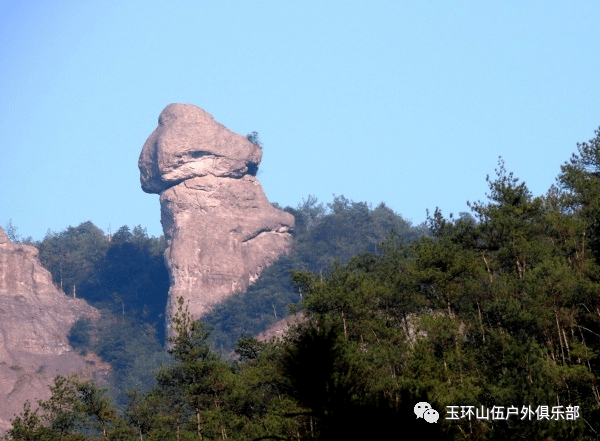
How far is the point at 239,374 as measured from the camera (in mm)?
31922

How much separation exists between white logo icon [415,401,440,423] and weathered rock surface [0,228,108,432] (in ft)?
233

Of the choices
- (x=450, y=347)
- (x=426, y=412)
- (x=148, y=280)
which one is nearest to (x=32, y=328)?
(x=148, y=280)

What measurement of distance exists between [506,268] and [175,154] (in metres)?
58.4

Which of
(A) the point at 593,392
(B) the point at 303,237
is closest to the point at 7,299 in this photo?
(B) the point at 303,237

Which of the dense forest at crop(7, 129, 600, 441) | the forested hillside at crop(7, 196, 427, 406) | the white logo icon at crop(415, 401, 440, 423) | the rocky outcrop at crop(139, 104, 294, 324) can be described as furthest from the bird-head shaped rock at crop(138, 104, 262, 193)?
the white logo icon at crop(415, 401, 440, 423)

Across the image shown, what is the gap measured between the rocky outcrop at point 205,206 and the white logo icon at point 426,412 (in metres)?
79.6

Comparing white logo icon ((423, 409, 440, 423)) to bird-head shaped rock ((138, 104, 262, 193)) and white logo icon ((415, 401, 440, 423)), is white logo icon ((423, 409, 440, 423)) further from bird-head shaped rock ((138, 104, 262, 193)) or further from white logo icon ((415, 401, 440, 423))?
bird-head shaped rock ((138, 104, 262, 193))

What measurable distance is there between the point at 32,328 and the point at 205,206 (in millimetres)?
19217

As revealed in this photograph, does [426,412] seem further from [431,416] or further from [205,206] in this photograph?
[205,206]

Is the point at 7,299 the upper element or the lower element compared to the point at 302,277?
upper

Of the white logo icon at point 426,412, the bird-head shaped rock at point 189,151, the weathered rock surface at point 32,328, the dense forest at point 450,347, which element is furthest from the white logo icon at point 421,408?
the bird-head shaped rock at point 189,151

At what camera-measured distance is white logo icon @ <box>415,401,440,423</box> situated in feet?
27.0

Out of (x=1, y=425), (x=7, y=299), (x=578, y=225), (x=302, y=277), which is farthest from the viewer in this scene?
(x=7, y=299)

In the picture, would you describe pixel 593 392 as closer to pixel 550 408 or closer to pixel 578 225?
pixel 550 408
